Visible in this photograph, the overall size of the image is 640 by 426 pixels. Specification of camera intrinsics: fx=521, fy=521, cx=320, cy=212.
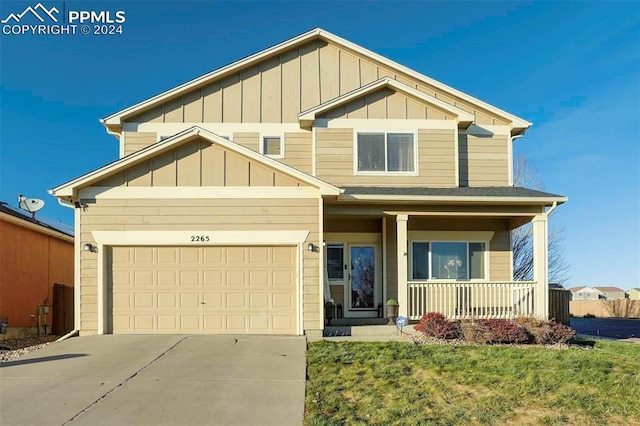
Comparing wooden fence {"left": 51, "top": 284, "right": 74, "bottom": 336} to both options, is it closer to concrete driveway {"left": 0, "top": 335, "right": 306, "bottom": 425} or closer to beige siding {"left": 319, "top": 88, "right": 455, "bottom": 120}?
concrete driveway {"left": 0, "top": 335, "right": 306, "bottom": 425}

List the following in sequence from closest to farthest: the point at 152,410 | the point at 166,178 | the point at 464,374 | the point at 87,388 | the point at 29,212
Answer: the point at 152,410
the point at 87,388
the point at 464,374
the point at 166,178
the point at 29,212

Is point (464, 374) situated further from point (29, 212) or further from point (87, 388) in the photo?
point (29, 212)

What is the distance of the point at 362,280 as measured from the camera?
541 inches

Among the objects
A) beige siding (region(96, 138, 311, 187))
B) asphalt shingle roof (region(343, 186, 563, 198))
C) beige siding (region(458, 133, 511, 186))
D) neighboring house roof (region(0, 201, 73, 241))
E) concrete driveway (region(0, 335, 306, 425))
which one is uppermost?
beige siding (region(458, 133, 511, 186))

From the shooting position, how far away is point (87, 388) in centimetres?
709

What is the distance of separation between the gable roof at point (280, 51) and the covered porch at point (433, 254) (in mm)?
2977

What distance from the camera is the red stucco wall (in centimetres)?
1314

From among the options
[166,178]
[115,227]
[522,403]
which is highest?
[166,178]

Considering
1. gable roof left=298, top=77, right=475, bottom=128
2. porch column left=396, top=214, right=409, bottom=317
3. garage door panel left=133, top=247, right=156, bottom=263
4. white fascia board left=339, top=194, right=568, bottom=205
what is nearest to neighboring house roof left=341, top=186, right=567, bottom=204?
white fascia board left=339, top=194, right=568, bottom=205

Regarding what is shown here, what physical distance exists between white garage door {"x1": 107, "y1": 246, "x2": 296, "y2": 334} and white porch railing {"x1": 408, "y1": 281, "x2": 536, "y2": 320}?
3.28 m

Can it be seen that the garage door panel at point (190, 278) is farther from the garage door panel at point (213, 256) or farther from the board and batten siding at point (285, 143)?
the board and batten siding at point (285, 143)

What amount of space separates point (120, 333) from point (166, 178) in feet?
11.0

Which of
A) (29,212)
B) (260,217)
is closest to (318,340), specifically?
(260,217)

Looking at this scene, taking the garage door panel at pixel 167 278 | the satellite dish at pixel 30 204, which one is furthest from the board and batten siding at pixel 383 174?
the satellite dish at pixel 30 204
